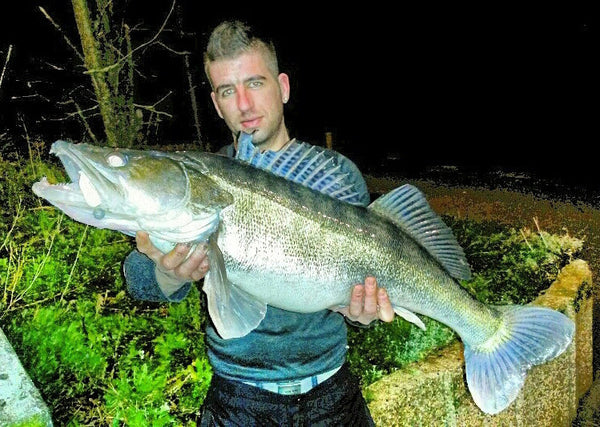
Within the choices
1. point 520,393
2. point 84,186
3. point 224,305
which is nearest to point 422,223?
point 224,305

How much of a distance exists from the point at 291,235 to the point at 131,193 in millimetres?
794

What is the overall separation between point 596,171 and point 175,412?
564 inches

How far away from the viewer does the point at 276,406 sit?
2.55 m

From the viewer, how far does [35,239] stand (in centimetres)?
500

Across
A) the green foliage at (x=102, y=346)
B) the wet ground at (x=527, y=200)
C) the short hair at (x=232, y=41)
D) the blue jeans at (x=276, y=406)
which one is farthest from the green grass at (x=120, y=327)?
the short hair at (x=232, y=41)

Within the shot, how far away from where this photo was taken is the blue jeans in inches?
100

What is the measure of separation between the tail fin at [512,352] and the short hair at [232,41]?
2.25 meters

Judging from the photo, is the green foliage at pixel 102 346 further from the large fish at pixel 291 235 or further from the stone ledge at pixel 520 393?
the stone ledge at pixel 520 393

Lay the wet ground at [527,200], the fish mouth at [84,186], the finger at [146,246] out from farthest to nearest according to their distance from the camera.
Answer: the wet ground at [527,200] → the finger at [146,246] → the fish mouth at [84,186]

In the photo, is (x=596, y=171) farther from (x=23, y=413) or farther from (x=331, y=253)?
(x=23, y=413)

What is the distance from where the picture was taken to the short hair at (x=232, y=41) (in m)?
3.03

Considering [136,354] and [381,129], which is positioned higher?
[136,354]

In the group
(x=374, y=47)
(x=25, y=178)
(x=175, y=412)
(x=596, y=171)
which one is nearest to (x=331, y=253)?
(x=175, y=412)

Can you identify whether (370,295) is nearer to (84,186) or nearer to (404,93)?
(84,186)
